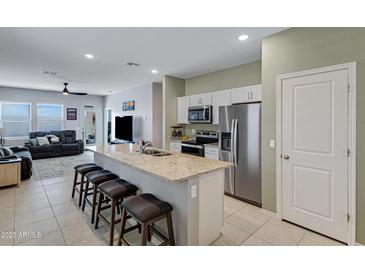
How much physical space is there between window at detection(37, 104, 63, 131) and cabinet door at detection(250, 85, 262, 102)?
27.5 ft

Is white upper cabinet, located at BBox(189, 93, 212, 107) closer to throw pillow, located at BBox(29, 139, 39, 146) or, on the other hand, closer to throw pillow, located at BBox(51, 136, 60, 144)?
throw pillow, located at BBox(51, 136, 60, 144)

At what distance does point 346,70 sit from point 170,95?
12.3 ft

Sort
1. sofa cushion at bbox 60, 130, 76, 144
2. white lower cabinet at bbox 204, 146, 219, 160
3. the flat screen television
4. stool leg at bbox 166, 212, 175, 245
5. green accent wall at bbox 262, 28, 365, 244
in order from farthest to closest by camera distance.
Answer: sofa cushion at bbox 60, 130, 76, 144
the flat screen television
white lower cabinet at bbox 204, 146, 219, 160
green accent wall at bbox 262, 28, 365, 244
stool leg at bbox 166, 212, 175, 245

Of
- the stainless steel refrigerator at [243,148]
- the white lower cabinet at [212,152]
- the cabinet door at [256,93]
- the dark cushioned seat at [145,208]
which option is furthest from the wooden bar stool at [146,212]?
the cabinet door at [256,93]

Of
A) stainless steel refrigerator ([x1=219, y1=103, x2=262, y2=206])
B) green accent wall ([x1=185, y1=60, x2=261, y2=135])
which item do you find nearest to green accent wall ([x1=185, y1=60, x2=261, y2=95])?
green accent wall ([x1=185, y1=60, x2=261, y2=135])

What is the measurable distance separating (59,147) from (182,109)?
5.53 metres

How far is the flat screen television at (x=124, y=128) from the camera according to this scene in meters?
6.66

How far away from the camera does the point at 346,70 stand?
204 cm

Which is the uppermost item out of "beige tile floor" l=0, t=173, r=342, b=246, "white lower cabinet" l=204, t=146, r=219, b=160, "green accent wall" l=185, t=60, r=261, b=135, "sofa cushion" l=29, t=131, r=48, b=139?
"green accent wall" l=185, t=60, r=261, b=135

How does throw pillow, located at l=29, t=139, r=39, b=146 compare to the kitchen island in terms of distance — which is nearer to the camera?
the kitchen island

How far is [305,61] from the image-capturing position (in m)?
2.35

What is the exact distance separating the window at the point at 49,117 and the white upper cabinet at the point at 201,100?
6.83 m

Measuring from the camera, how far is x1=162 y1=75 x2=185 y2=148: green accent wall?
16.3 feet

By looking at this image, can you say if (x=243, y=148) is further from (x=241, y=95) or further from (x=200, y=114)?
(x=200, y=114)
